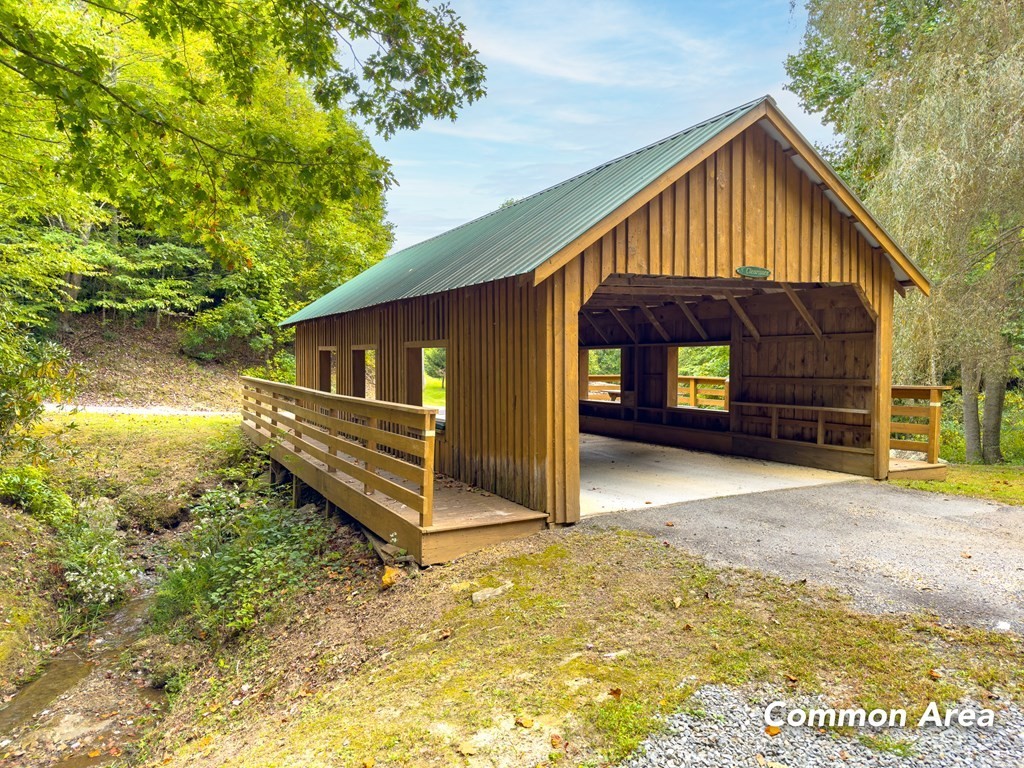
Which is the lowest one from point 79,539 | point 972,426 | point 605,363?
point 79,539

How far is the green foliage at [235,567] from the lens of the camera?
5324 mm

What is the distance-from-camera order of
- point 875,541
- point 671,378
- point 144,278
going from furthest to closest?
point 144,278
point 671,378
point 875,541

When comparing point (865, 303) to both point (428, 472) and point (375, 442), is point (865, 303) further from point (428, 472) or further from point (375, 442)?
point (375, 442)

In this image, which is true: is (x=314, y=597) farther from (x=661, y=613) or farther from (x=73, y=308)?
(x=73, y=308)

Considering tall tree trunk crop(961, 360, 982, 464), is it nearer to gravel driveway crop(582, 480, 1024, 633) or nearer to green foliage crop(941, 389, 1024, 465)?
green foliage crop(941, 389, 1024, 465)

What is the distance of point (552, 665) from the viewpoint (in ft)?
10.5

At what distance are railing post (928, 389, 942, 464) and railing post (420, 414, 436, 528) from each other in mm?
6602

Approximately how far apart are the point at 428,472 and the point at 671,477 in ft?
13.5

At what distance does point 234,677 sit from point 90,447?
7.56 metres

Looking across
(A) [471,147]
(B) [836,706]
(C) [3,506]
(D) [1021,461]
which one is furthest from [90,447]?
(A) [471,147]

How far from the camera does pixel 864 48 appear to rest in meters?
10.9

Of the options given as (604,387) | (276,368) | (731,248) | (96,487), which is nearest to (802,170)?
(731,248)

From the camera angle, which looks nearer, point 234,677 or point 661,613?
point 661,613

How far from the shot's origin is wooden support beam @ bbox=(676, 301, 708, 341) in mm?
10336
